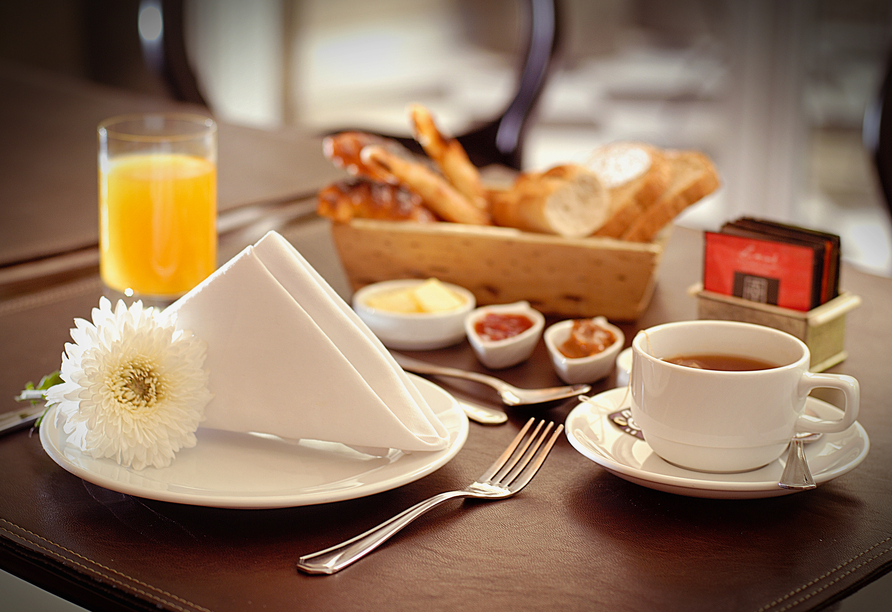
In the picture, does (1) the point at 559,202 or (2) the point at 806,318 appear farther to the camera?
(1) the point at 559,202

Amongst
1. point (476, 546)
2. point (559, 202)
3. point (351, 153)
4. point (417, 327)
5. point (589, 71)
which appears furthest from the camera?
point (589, 71)

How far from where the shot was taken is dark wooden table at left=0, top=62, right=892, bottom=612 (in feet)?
1.75

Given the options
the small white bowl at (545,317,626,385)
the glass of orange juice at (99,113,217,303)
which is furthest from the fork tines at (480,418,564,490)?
the glass of orange juice at (99,113,217,303)

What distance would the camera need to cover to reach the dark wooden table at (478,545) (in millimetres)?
533

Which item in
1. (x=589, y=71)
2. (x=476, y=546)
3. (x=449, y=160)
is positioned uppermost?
(x=589, y=71)

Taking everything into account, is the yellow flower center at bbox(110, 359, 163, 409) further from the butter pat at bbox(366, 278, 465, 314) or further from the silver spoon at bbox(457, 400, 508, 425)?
the butter pat at bbox(366, 278, 465, 314)

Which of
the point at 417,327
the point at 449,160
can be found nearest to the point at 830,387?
the point at 417,327

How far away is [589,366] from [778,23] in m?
2.73

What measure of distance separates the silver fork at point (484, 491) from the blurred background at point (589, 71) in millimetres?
1479

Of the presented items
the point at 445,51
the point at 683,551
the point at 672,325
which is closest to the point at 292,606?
the point at 683,551

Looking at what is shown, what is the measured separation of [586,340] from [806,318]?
0.70ft

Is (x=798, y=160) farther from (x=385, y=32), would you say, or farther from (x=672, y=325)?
(x=672, y=325)

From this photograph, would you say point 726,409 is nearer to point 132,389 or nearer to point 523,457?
point 523,457

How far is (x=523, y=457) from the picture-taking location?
0.71 metres
